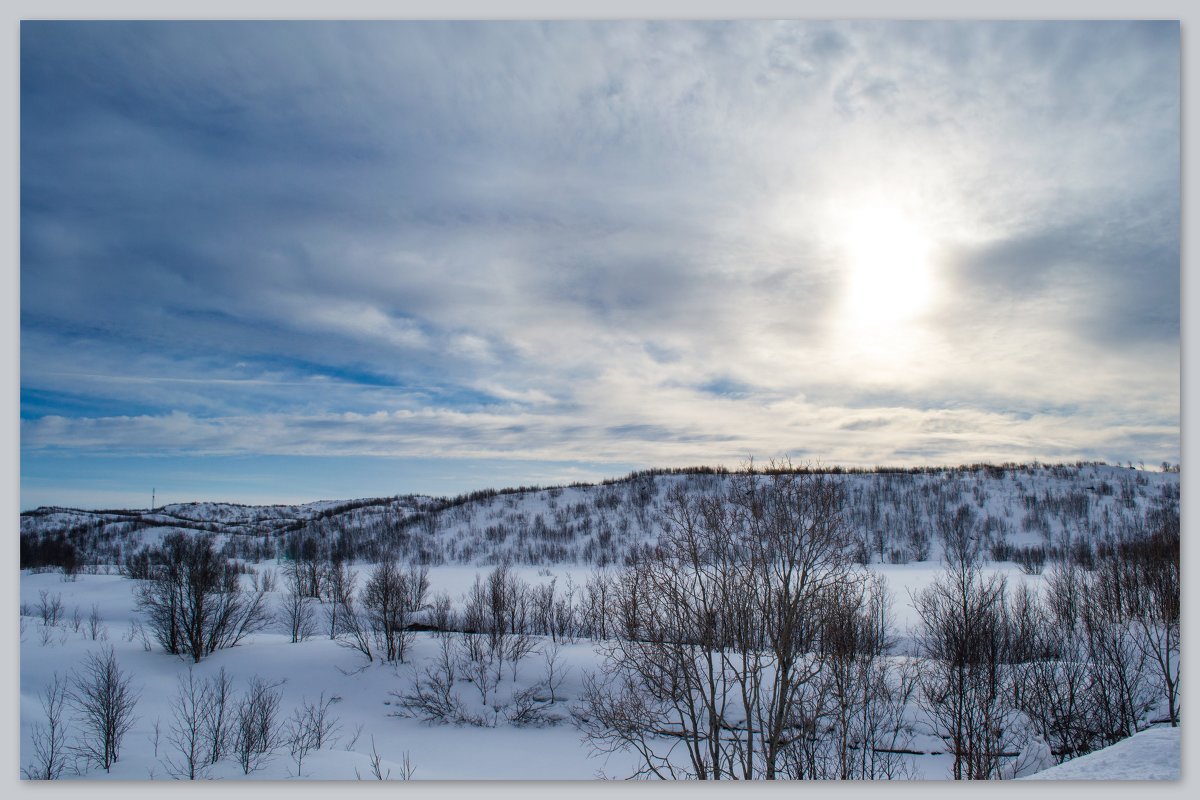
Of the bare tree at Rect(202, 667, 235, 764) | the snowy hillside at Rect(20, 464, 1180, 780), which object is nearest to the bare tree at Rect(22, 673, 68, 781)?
the snowy hillside at Rect(20, 464, 1180, 780)

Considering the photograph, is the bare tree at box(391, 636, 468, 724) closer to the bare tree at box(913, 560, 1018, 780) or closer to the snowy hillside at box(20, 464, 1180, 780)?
the snowy hillside at box(20, 464, 1180, 780)

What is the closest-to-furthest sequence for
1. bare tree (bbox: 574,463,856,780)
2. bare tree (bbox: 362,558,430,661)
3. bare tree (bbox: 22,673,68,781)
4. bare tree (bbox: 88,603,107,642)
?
bare tree (bbox: 22,673,68,781), bare tree (bbox: 574,463,856,780), bare tree (bbox: 88,603,107,642), bare tree (bbox: 362,558,430,661)

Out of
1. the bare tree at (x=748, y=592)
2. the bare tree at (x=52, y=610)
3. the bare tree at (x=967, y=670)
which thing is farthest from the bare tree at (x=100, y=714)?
the bare tree at (x=967, y=670)

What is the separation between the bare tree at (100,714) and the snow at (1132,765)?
11.1 metres

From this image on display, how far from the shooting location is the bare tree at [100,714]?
8.35m

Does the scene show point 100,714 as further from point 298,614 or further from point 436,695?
point 298,614

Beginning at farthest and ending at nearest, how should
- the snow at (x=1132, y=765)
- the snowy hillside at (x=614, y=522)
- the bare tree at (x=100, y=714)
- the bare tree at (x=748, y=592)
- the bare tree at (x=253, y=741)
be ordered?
the snowy hillside at (x=614, y=522) → the bare tree at (x=748, y=592) → the bare tree at (x=253, y=741) → the bare tree at (x=100, y=714) → the snow at (x=1132, y=765)

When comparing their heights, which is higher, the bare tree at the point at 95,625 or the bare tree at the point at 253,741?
the bare tree at the point at 253,741

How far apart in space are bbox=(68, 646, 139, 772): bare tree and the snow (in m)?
11.1

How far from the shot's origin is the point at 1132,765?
238 inches

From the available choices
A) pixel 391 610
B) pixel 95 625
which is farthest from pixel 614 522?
pixel 95 625

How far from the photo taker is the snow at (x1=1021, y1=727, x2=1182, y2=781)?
19.2ft

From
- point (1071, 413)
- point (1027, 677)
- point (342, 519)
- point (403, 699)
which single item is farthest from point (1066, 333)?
point (342, 519)

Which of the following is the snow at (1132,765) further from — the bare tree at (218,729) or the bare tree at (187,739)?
the bare tree at (218,729)
